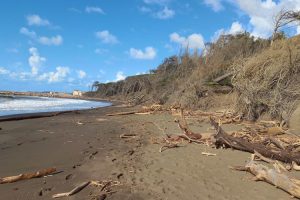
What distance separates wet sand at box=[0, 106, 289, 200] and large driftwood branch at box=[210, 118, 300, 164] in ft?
0.73

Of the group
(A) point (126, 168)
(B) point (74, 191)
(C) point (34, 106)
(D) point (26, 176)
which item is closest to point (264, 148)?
(A) point (126, 168)

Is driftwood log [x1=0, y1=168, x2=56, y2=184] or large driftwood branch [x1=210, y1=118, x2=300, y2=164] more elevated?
large driftwood branch [x1=210, y1=118, x2=300, y2=164]

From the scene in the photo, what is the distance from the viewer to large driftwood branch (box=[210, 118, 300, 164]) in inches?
336

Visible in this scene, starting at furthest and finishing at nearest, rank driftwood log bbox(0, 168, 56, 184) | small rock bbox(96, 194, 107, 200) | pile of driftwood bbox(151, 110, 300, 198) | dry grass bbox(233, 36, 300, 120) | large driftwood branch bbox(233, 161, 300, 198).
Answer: dry grass bbox(233, 36, 300, 120)
driftwood log bbox(0, 168, 56, 184)
pile of driftwood bbox(151, 110, 300, 198)
large driftwood branch bbox(233, 161, 300, 198)
small rock bbox(96, 194, 107, 200)

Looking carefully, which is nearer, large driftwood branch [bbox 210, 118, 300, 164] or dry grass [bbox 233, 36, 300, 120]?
large driftwood branch [bbox 210, 118, 300, 164]

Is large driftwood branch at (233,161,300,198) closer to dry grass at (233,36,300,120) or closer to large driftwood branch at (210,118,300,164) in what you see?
large driftwood branch at (210,118,300,164)

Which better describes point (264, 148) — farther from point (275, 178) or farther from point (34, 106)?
point (34, 106)

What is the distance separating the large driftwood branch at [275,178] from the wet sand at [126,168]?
0.11 metres

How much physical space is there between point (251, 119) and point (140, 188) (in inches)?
442

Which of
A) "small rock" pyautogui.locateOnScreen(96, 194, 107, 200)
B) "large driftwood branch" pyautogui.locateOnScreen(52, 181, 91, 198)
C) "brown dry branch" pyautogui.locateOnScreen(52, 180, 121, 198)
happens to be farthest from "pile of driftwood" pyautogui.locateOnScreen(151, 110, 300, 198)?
"large driftwood branch" pyautogui.locateOnScreen(52, 181, 91, 198)

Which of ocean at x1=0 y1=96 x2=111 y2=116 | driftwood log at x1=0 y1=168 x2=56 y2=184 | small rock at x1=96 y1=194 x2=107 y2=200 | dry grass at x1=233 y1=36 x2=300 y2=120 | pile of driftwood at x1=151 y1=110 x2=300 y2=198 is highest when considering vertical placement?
dry grass at x1=233 y1=36 x2=300 y2=120

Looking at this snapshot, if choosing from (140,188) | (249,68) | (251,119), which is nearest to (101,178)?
(140,188)

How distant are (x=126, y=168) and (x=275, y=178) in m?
3.11

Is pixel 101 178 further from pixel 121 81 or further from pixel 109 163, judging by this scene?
pixel 121 81
